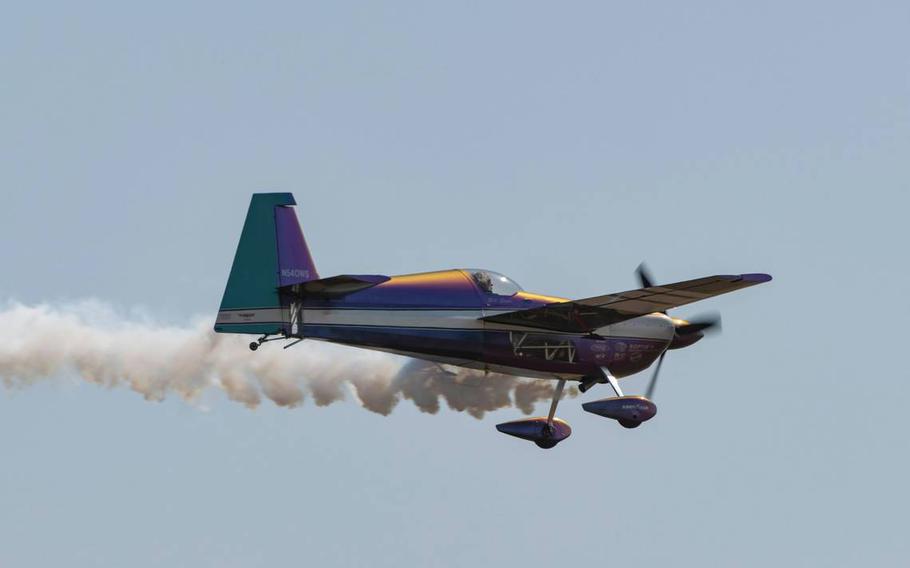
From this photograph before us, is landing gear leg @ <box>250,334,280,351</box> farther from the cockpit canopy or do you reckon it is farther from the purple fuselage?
the cockpit canopy

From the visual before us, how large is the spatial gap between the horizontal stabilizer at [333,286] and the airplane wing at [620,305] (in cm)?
292

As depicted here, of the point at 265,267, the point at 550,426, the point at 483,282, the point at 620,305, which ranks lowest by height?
the point at 550,426

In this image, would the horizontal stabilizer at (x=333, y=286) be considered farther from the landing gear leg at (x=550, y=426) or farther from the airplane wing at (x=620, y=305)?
the landing gear leg at (x=550, y=426)

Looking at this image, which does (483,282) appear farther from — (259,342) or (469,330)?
(259,342)

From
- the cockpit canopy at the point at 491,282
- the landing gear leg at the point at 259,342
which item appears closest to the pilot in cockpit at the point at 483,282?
the cockpit canopy at the point at 491,282

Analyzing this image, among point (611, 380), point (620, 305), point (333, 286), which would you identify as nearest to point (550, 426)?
point (611, 380)

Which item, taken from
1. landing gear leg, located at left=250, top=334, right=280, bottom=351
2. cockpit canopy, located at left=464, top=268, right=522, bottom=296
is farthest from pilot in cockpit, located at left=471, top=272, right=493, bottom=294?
landing gear leg, located at left=250, top=334, right=280, bottom=351

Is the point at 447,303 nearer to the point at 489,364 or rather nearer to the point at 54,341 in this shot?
the point at 489,364

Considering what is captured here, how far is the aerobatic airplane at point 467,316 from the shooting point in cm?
5028

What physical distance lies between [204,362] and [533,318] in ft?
22.4

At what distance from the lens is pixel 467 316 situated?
170ft

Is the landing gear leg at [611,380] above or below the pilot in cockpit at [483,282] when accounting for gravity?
below

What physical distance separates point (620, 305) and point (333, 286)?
5.94 meters

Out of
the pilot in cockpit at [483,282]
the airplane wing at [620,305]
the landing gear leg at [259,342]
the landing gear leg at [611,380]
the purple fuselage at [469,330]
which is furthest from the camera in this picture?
the landing gear leg at [611,380]
